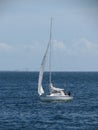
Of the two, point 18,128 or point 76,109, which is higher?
point 18,128

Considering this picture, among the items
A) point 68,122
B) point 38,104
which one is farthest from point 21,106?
point 68,122

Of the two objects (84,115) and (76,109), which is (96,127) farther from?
(76,109)

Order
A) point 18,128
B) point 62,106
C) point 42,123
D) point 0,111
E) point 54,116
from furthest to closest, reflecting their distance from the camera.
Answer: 1. point 62,106
2. point 0,111
3. point 54,116
4. point 42,123
5. point 18,128

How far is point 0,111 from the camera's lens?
71.7m

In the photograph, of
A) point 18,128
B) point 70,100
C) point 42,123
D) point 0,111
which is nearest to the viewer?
point 18,128

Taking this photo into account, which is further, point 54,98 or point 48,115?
point 54,98

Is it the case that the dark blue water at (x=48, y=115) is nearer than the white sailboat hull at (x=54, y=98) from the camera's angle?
Yes

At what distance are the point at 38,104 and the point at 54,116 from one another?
14119 mm

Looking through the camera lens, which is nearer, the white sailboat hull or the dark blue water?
the dark blue water

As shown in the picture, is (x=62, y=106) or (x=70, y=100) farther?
(x=70, y=100)

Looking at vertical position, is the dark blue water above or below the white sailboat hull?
above

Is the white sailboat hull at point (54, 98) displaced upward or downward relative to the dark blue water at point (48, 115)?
downward

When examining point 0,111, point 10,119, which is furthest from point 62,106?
point 10,119

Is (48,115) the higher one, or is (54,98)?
(48,115)
